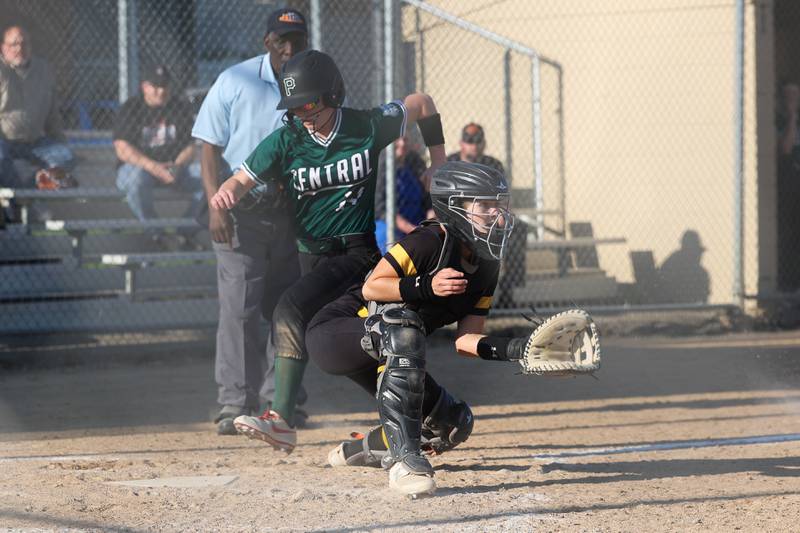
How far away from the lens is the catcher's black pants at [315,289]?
201 inches

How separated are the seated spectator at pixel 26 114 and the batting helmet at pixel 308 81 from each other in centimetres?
502

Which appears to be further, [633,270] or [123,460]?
[633,270]

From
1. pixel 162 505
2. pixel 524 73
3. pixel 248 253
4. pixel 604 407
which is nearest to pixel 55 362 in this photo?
pixel 248 253

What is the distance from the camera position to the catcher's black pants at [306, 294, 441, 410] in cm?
471

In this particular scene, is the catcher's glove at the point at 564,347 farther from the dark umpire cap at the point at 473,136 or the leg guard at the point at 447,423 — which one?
the dark umpire cap at the point at 473,136

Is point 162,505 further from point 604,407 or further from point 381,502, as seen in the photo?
point 604,407

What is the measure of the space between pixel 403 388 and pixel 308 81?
1589 mm

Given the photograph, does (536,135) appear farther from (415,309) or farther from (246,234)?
(415,309)

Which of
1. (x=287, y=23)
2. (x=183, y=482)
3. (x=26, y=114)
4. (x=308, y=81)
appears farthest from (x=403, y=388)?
A: (x=26, y=114)

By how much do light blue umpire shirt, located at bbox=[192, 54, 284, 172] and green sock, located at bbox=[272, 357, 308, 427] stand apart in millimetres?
1541

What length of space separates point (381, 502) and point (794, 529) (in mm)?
1499

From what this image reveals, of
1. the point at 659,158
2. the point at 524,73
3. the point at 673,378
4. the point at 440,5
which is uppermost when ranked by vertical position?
the point at 440,5

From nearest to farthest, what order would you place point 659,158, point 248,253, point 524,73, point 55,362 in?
1. point 248,253
2. point 55,362
3. point 659,158
4. point 524,73

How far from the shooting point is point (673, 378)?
829 cm
